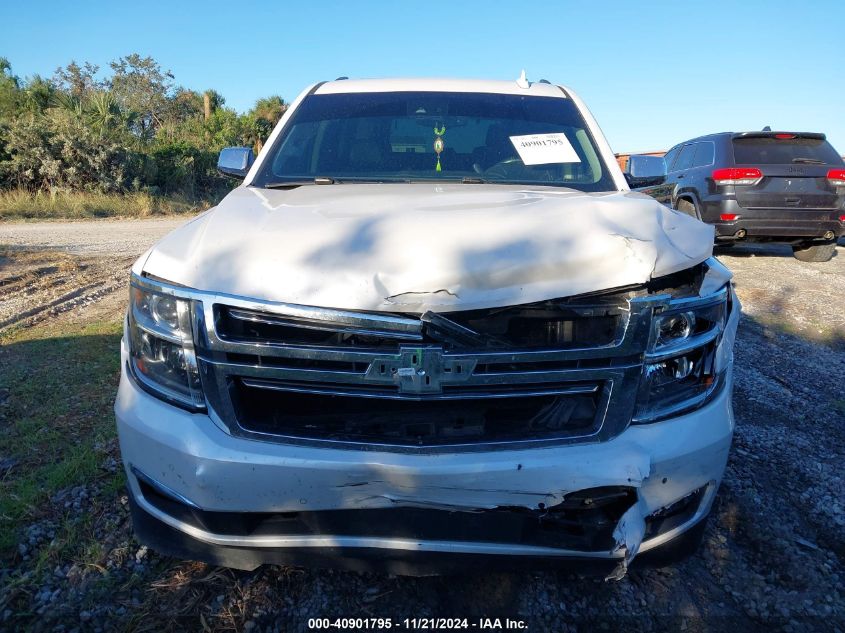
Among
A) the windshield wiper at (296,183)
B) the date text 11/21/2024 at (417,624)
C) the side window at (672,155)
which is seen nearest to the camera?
the date text 11/21/2024 at (417,624)

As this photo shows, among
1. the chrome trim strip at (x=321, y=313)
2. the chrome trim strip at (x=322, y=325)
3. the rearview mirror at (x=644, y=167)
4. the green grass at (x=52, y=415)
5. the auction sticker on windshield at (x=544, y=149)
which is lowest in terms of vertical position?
the green grass at (x=52, y=415)

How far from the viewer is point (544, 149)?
118 inches

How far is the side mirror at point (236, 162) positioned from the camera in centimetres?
321

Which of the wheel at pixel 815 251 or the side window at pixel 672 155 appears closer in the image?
the wheel at pixel 815 251

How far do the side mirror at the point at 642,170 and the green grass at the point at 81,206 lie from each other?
15.8m

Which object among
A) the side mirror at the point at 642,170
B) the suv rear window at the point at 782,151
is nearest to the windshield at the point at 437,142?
the side mirror at the point at 642,170

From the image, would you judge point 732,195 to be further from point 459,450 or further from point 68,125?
point 68,125

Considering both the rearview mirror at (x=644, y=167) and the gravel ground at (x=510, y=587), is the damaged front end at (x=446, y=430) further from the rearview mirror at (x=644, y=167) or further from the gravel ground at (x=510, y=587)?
the rearview mirror at (x=644, y=167)

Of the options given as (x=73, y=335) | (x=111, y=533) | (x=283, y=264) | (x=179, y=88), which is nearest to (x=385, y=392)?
(x=283, y=264)

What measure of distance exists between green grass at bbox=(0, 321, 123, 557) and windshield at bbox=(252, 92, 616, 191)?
1567mm

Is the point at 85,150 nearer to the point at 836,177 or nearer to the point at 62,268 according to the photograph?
the point at 62,268

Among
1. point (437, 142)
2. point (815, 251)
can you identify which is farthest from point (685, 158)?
point (437, 142)

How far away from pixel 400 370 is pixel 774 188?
8.25 meters

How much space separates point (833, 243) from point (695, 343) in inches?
343
